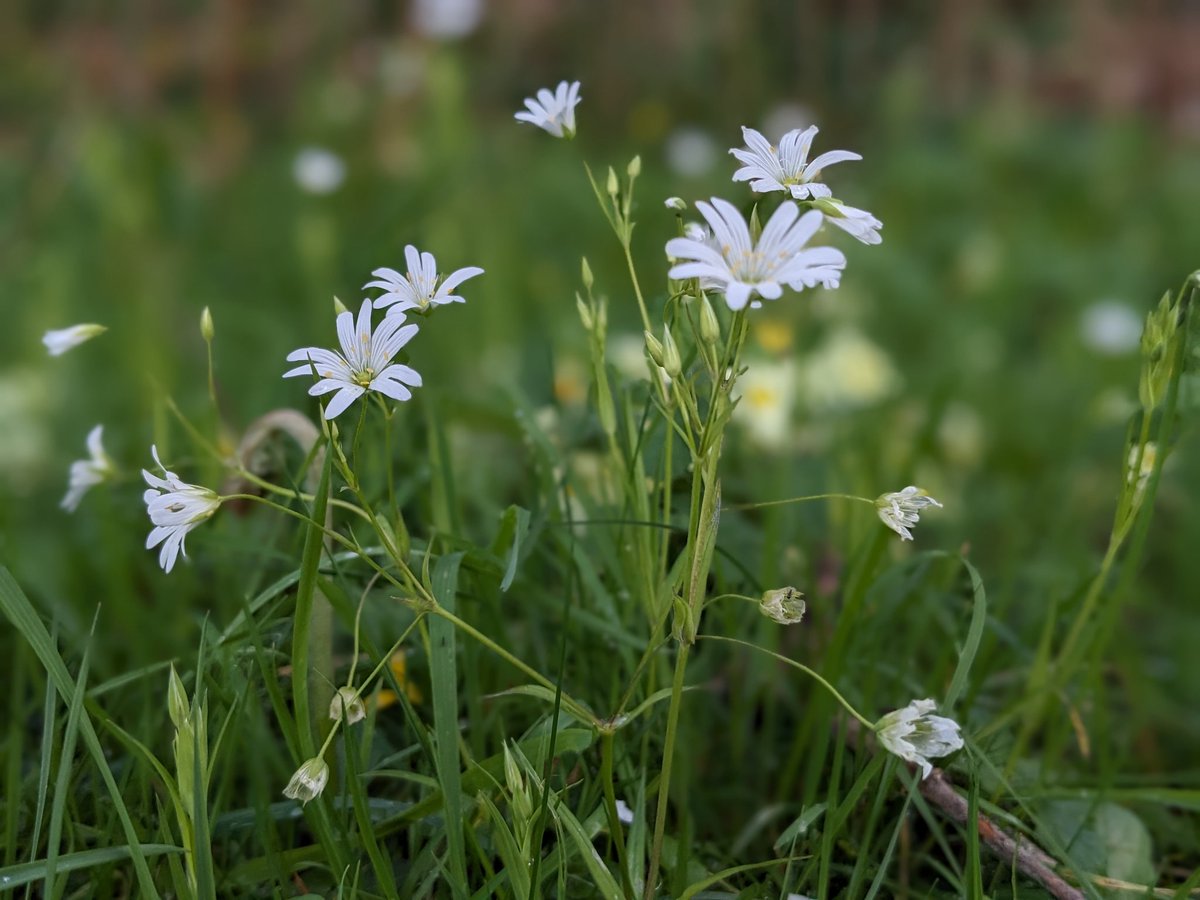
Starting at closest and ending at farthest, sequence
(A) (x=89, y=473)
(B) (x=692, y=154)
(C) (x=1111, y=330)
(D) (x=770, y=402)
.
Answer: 1. (A) (x=89, y=473)
2. (D) (x=770, y=402)
3. (C) (x=1111, y=330)
4. (B) (x=692, y=154)

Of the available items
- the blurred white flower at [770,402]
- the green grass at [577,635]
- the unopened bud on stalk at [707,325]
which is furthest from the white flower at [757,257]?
the blurred white flower at [770,402]

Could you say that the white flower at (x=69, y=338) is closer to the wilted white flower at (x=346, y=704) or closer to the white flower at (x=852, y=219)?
the wilted white flower at (x=346, y=704)

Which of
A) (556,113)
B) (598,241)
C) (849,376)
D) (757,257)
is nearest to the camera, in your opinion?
(757,257)

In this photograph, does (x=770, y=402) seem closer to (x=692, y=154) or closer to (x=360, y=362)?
(x=360, y=362)

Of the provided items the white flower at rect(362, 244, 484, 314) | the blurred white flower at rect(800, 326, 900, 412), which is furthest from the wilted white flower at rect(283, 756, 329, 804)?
the blurred white flower at rect(800, 326, 900, 412)

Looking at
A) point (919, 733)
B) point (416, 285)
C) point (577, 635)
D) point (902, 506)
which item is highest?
point (416, 285)

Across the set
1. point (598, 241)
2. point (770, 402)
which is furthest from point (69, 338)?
point (598, 241)

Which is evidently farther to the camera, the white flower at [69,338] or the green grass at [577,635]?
the white flower at [69,338]

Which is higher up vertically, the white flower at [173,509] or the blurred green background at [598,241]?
the white flower at [173,509]
